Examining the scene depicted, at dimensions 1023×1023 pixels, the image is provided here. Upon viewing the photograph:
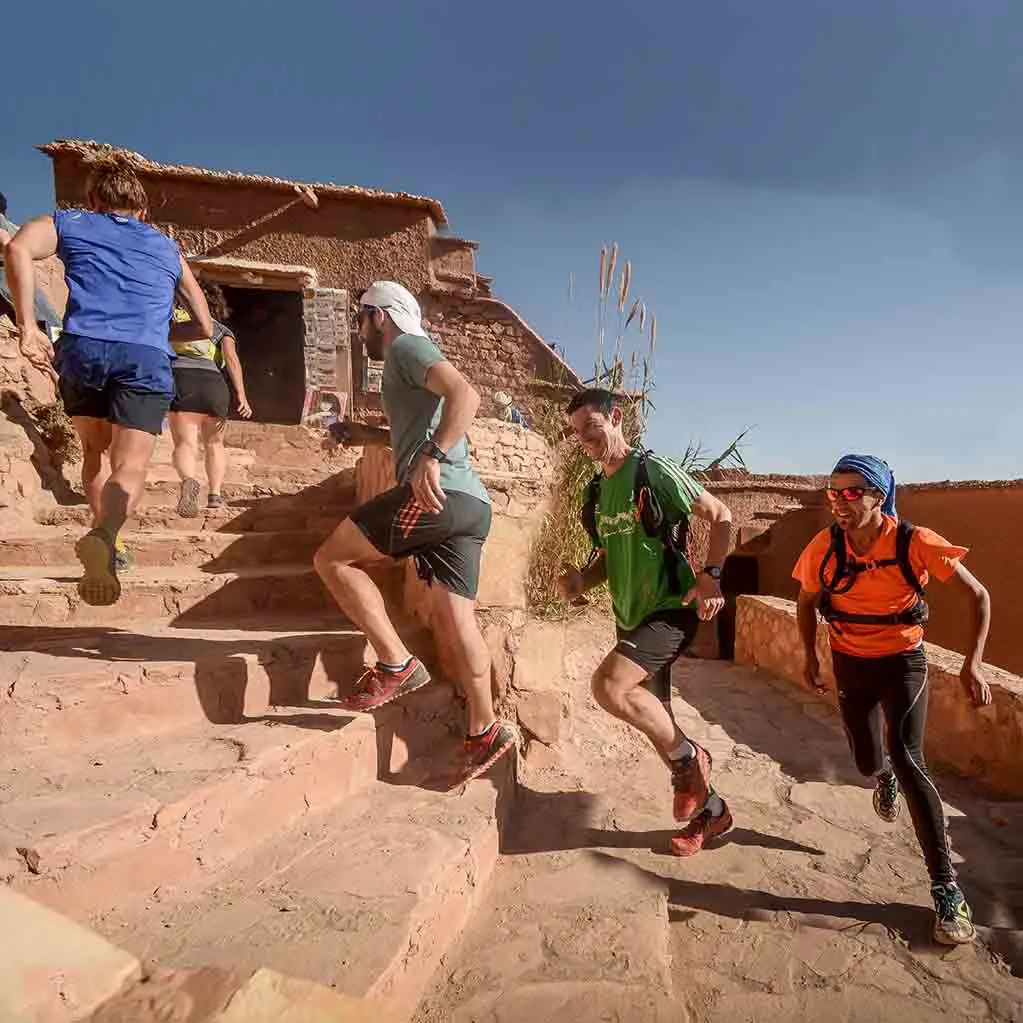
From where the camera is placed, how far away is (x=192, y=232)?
30.7ft

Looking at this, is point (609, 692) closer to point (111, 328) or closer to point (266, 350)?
point (111, 328)

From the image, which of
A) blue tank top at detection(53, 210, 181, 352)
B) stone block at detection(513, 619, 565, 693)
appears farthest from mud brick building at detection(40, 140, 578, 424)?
blue tank top at detection(53, 210, 181, 352)

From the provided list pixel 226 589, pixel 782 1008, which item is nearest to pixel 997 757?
pixel 782 1008

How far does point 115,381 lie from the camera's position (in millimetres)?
2439

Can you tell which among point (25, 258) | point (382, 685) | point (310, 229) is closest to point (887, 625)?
point (382, 685)

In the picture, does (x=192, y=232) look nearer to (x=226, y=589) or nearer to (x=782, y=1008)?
(x=226, y=589)

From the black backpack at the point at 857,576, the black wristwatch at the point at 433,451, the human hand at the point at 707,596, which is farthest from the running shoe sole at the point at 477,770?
the black backpack at the point at 857,576

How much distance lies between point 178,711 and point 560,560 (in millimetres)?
2869

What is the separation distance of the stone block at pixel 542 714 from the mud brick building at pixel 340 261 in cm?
649

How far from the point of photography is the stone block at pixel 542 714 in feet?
10.4

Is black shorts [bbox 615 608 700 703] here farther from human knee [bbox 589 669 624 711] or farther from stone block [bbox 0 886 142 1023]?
stone block [bbox 0 886 142 1023]

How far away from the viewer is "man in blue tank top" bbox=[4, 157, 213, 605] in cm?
231

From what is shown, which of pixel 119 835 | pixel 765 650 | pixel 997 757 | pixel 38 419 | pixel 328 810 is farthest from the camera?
pixel 765 650

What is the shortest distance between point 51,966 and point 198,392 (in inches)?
138
